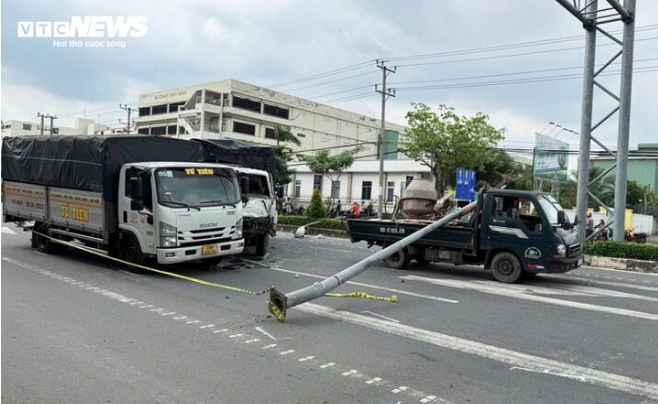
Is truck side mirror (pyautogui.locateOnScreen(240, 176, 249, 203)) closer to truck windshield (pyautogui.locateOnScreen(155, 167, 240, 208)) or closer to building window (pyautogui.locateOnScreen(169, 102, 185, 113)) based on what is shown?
truck windshield (pyautogui.locateOnScreen(155, 167, 240, 208))

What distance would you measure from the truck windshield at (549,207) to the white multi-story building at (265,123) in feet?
101

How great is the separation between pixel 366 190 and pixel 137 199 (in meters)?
36.4

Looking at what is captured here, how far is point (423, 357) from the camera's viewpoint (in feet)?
18.2

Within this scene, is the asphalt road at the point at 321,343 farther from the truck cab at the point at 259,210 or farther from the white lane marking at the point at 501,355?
the truck cab at the point at 259,210

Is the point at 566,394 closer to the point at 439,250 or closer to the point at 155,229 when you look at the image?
the point at 439,250

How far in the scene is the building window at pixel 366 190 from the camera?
45.4 meters

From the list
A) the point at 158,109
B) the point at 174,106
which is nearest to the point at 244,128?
the point at 174,106

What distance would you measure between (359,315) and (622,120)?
12.2 meters

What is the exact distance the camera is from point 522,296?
909 centimetres

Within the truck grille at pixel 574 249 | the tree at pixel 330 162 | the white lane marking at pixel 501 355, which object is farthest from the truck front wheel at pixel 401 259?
the tree at pixel 330 162

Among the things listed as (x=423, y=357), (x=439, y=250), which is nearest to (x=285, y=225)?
(x=439, y=250)

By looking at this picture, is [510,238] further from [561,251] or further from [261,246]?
[261,246]

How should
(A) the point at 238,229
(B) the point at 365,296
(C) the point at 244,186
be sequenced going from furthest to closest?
(C) the point at 244,186 → (A) the point at 238,229 → (B) the point at 365,296

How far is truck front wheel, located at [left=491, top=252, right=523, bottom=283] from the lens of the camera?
33.9 ft
